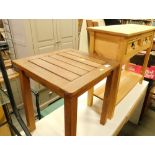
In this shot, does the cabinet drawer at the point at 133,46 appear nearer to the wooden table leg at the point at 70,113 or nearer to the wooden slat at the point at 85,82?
the wooden slat at the point at 85,82

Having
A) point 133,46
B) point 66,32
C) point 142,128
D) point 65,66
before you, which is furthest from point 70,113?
point 66,32

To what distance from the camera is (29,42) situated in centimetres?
178

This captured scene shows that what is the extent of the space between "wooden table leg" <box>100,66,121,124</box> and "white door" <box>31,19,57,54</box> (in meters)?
1.26

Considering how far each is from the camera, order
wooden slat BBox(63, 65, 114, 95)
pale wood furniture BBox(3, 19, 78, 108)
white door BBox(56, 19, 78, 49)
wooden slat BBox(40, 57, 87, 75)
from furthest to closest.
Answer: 1. white door BBox(56, 19, 78, 49)
2. pale wood furniture BBox(3, 19, 78, 108)
3. wooden slat BBox(40, 57, 87, 75)
4. wooden slat BBox(63, 65, 114, 95)

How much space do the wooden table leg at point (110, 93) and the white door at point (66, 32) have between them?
1.41 m

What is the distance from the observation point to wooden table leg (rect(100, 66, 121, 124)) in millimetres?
865

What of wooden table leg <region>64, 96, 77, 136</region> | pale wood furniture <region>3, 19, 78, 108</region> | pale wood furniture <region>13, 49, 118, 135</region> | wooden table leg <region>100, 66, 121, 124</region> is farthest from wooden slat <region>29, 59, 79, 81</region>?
pale wood furniture <region>3, 19, 78, 108</region>

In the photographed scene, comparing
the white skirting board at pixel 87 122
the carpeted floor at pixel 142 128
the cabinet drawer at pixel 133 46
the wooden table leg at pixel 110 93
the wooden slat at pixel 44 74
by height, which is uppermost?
the cabinet drawer at pixel 133 46

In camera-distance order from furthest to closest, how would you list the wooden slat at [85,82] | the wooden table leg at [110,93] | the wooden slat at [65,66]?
the wooden table leg at [110,93]
the wooden slat at [65,66]
the wooden slat at [85,82]

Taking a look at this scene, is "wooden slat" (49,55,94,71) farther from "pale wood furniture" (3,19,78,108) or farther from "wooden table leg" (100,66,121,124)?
"pale wood furniture" (3,19,78,108)

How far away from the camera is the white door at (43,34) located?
1798 millimetres

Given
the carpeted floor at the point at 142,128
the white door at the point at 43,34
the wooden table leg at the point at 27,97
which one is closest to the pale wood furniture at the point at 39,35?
the white door at the point at 43,34

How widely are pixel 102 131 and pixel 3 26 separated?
189 centimetres
